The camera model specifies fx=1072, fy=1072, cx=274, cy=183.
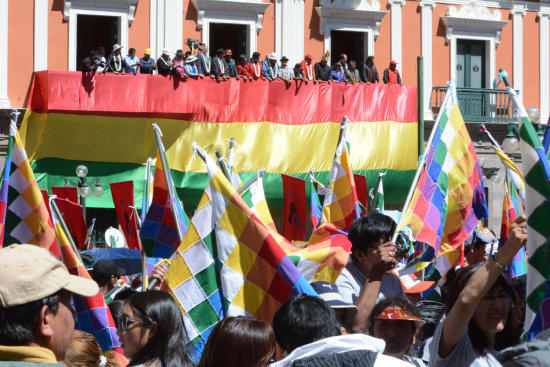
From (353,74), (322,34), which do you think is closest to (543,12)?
(322,34)

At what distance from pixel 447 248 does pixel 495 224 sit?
17.8 meters

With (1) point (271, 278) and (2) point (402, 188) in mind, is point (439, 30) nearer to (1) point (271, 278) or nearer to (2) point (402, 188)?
(2) point (402, 188)

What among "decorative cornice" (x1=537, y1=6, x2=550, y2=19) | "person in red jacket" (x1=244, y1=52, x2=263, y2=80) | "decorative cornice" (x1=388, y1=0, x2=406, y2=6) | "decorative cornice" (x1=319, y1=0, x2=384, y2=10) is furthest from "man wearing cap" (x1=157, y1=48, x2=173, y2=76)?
"decorative cornice" (x1=537, y1=6, x2=550, y2=19)

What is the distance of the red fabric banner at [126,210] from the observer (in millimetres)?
11789

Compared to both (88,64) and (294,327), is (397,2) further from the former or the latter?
(294,327)

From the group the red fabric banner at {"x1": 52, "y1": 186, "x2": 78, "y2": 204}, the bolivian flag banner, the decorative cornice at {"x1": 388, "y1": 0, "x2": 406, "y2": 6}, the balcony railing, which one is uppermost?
the decorative cornice at {"x1": 388, "y1": 0, "x2": 406, "y2": 6}

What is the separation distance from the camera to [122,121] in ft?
67.0

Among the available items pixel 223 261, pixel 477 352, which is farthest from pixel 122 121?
pixel 477 352

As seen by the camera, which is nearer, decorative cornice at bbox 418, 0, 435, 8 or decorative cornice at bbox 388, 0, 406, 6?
decorative cornice at bbox 388, 0, 406, 6

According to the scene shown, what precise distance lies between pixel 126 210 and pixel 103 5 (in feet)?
39.1

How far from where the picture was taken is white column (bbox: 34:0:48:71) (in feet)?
72.3

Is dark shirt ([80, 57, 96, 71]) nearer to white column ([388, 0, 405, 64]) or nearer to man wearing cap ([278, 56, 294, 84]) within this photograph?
man wearing cap ([278, 56, 294, 84])

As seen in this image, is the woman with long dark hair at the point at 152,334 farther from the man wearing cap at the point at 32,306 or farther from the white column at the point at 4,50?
the white column at the point at 4,50

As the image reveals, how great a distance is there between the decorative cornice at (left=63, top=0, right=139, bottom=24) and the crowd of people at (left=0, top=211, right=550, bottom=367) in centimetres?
1794
